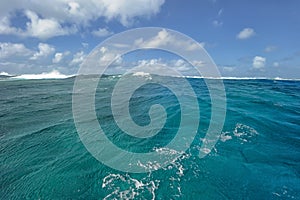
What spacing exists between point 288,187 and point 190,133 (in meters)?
5.72

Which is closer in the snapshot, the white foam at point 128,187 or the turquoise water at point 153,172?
the white foam at point 128,187

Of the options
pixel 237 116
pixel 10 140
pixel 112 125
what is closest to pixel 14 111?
pixel 10 140

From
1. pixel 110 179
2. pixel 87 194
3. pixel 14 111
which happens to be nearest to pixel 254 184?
pixel 110 179

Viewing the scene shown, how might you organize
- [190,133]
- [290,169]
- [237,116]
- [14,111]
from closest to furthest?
[290,169] → [190,133] → [237,116] → [14,111]

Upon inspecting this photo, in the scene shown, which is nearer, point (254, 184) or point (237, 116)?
point (254, 184)

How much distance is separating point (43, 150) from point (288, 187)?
10.1 metres

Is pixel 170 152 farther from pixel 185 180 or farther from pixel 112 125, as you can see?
pixel 112 125

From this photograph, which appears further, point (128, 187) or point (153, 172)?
point (153, 172)

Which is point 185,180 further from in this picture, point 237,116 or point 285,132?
point 237,116

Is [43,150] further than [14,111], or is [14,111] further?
[14,111]

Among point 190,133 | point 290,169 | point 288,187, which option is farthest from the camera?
point 190,133

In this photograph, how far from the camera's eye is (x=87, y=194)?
6727 mm

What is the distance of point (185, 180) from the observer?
7.64 metres

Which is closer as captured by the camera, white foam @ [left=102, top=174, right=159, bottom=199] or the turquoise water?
white foam @ [left=102, top=174, right=159, bottom=199]
